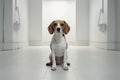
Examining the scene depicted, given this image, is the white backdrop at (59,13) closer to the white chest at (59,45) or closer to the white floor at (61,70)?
the white floor at (61,70)

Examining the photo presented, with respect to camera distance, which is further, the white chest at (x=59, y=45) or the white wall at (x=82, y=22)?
the white wall at (x=82, y=22)

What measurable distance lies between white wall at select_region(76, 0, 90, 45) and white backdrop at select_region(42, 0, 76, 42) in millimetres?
365

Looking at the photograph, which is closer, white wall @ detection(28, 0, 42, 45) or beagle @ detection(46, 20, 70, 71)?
beagle @ detection(46, 20, 70, 71)

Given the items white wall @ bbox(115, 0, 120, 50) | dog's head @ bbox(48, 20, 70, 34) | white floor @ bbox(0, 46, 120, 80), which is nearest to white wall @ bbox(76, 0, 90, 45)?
white wall @ bbox(115, 0, 120, 50)

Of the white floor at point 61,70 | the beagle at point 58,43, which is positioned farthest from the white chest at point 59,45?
the white floor at point 61,70

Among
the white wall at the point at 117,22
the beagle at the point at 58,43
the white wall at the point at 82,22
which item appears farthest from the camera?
the white wall at the point at 82,22

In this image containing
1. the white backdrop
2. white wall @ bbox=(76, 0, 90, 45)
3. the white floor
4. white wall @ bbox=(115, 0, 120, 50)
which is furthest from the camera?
the white backdrop

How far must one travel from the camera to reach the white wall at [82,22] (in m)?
8.59

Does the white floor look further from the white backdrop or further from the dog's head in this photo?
the white backdrop

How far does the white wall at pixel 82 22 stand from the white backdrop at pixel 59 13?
1.20ft

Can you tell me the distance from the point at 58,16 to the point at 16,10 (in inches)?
137

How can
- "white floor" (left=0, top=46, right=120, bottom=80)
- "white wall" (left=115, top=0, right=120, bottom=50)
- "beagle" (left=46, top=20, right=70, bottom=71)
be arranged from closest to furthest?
"white floor" (left=0, top=46, right=120, bottom=80) < "beagle" (left=46, top=20, right=70, bottom=71) < "white wall" (left=115, top=0, right=120, bottom=50)

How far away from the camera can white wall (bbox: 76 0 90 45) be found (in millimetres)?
8594

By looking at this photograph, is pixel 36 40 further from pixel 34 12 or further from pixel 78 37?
pixel 78 37
